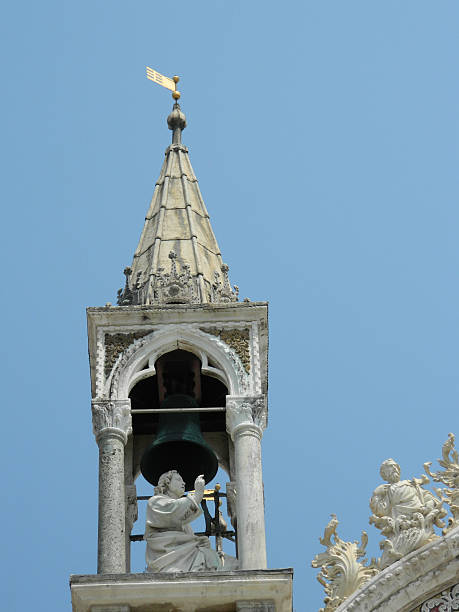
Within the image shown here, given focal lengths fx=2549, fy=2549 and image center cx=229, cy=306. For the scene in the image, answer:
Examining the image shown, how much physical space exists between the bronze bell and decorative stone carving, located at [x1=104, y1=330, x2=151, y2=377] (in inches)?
43.4

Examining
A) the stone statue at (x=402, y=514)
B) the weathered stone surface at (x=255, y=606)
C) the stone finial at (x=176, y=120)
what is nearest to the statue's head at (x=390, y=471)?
the stone statue at (x=402, y=514)

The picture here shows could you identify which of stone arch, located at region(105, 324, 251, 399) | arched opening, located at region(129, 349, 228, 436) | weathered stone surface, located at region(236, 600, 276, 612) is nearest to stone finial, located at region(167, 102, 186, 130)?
arched opening, located at region(129, 349, 228, 436)

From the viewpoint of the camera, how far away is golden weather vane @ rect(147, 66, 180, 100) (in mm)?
36906

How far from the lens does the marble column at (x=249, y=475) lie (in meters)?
30.4

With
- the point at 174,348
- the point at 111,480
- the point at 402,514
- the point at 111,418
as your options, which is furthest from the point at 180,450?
the point at 402,514

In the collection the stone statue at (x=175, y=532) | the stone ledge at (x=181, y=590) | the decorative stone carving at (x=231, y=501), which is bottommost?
the stone ledge at (x=181, y=590)

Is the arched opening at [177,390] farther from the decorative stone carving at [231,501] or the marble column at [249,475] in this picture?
the marble column at [249,475]

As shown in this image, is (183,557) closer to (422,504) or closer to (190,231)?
(422,504)

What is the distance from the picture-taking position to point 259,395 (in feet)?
105

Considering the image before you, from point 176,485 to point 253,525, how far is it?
114 centimetres

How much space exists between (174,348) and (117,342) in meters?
0.73

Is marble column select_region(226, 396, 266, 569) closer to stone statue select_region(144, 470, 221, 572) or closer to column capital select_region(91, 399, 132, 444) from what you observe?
stone statue select_region(144, 470, 221, 572)

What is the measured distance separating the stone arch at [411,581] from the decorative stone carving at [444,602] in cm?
5

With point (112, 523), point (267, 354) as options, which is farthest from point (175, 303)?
point (112, 523)
